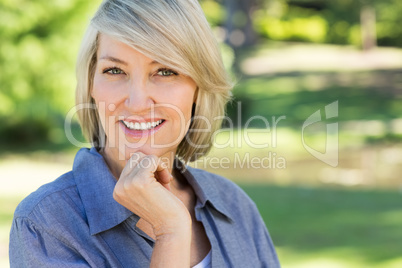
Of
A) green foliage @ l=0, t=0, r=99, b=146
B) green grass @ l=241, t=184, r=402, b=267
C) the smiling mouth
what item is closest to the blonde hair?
the smiling mouth

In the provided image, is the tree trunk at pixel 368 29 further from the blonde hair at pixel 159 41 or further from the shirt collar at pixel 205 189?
the blonde hair at pixel 159 41

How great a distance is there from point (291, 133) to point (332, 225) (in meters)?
9.70

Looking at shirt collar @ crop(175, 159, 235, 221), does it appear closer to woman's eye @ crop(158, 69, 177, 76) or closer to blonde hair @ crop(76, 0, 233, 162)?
blonde hair @ crop(76, 0, 233, 162)

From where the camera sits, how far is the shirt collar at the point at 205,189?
251 centimetres

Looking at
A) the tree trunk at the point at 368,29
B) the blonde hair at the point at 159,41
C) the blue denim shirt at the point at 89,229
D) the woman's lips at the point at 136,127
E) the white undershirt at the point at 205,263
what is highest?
the tree trunk at the point at 368,29

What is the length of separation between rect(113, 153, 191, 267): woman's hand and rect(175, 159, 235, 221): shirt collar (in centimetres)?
46

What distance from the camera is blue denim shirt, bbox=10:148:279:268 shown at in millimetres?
1926

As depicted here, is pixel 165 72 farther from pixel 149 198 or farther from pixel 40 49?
pixel 40 49

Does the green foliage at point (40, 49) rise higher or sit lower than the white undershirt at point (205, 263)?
higher

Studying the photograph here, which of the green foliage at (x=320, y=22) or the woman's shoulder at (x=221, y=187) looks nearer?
the woman's shoulder at (x=221, y=187)

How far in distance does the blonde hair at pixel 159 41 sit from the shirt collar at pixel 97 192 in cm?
24

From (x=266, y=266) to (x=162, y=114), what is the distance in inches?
31.3

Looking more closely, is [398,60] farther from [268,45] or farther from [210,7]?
[210,7]

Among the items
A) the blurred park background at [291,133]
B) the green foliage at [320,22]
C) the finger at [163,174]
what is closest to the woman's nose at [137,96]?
the finger at [163,174]
